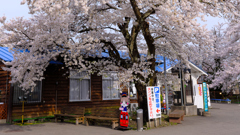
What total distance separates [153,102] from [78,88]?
636 cm

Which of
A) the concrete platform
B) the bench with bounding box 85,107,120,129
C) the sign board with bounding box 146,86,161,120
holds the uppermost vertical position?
the sign board with bounding box 146,86,161,120

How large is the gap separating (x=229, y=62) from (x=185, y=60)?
24.2 m

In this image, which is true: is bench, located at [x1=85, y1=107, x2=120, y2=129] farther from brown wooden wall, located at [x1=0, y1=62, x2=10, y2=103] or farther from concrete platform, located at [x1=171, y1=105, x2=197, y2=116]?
concrete platform, located at [x1=171, y1=105, x2=197, y2=116]

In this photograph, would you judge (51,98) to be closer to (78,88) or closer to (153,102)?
(78,88)

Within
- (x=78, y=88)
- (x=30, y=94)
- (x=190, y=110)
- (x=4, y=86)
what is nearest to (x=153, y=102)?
(x=78, y=88)

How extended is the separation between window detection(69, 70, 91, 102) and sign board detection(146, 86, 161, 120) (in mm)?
5861

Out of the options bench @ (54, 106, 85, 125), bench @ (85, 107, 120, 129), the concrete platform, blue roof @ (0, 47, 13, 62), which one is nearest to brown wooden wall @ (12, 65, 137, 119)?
bench @ (54, 106, 85, 125)

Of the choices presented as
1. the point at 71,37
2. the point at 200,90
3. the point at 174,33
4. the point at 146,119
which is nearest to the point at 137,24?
the point at 174,33

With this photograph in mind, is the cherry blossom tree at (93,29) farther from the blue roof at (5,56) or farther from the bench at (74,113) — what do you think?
the bench at (74,113)

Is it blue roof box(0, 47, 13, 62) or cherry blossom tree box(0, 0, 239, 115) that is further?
blue roof box(0, 47, 13, 62)

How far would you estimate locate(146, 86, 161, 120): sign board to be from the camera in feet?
33.0

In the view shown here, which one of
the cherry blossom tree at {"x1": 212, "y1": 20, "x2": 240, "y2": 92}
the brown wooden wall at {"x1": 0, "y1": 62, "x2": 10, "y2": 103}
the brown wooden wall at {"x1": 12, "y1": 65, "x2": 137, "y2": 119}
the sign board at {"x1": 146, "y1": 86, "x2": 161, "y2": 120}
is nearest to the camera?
the sign board at {"x1": 146, "y1": 86, "x2": 161, "y2": 120}

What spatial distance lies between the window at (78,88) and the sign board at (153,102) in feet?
19.2

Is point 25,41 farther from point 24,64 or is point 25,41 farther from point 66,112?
A: point 66,112
